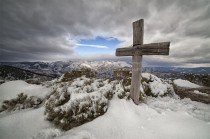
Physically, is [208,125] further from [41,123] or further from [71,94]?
[41,123]

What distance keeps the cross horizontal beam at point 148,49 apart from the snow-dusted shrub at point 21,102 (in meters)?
5.27

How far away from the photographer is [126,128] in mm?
4008

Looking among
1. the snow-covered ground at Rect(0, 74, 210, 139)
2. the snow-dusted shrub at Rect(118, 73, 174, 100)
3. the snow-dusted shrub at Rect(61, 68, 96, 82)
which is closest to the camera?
the snow-covered ground at Rect(0, 74, 210, 139)

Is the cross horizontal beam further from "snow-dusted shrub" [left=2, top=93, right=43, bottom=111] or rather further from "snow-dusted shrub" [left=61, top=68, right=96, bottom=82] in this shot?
"snow-dusted shrub" [left=2, top=93, right=43, bottom=111]

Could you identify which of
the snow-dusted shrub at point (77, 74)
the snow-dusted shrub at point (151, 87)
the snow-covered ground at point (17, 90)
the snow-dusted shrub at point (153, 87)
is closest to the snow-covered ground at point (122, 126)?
the snow-covered ground at point (17, 90)

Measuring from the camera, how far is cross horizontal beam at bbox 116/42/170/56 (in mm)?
4766

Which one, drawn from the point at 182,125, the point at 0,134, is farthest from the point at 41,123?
the point at 182,125

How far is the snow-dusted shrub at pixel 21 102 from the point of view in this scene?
6.07 meters

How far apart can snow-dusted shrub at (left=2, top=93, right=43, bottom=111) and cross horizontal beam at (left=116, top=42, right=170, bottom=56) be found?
5273 mm

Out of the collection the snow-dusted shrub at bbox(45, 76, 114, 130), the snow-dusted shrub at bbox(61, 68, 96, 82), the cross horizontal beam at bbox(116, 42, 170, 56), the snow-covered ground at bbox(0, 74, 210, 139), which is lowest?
the snow-covered ground at bbox(0, 74, 210, 139)

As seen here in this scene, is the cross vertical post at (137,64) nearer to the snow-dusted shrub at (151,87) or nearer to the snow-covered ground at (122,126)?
the snow-covered ground at (122,126)

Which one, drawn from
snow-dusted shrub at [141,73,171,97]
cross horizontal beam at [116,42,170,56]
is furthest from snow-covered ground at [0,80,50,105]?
snow-dusted shrub at [141,73,171,97]

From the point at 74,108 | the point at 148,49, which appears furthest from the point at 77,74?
the point at 148,49

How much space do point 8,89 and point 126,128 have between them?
6.92 m
